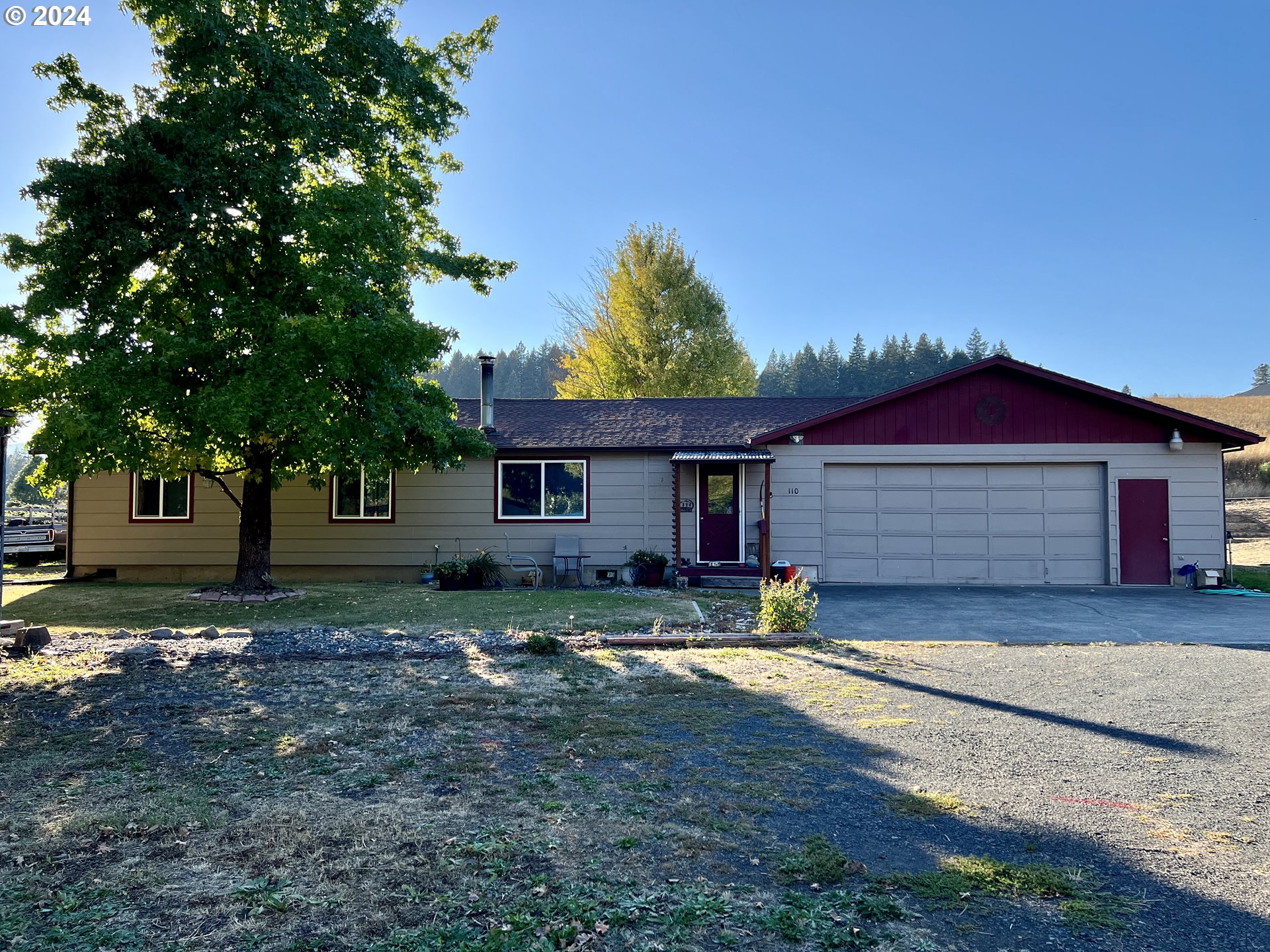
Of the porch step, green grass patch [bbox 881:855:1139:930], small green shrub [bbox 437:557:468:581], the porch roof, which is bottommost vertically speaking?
green grass patch [bbox 881:855:1139:930]

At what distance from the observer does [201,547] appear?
16.0 m

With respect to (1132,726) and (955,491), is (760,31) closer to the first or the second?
(955,491)

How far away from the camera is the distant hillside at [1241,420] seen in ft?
90.5

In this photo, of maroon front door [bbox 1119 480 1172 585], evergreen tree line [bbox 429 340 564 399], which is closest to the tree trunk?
maroon front door [bbox 1119 480 1172 585]

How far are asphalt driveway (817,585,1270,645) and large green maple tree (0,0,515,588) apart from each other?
717cm

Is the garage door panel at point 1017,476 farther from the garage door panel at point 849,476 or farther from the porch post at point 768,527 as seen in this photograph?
the porch post at point 768,527

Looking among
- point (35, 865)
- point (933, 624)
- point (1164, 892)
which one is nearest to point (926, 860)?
point (1164, 892)

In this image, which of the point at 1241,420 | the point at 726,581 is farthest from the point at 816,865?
the point at 1241,420

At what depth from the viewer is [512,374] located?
73.8m

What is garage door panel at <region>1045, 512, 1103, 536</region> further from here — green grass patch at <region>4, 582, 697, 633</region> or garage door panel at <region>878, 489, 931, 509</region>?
green grass patch at <region>4, 582, 697, 633</region>

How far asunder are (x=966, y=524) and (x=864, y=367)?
45.1 m

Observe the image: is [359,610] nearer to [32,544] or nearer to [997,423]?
[997,423]

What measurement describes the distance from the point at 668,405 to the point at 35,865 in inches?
625

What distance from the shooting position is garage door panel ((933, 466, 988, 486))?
15211mm
